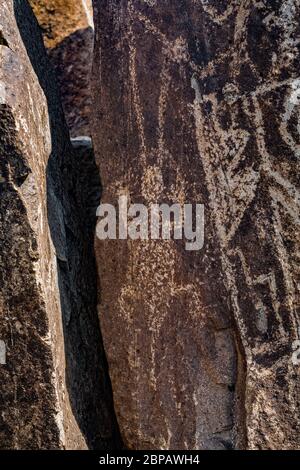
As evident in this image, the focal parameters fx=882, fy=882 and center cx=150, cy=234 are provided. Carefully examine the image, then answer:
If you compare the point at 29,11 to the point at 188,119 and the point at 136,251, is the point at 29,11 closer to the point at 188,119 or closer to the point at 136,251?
the point at 188,119

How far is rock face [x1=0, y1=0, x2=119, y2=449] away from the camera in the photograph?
2.12m

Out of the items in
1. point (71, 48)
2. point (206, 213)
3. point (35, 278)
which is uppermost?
point (71, 48)

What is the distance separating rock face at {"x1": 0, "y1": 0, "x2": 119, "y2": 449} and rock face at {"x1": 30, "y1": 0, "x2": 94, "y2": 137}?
0.46m

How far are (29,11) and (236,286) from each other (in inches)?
38.5

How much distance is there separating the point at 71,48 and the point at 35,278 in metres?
1.08

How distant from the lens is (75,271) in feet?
8.02

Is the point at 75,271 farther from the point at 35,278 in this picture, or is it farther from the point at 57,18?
the point at 57,18

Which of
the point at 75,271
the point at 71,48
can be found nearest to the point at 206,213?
the point at 75,271

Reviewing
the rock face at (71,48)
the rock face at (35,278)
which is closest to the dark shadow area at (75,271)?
the rock face at (35,278)

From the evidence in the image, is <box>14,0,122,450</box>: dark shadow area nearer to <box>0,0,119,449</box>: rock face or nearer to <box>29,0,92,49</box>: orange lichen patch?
<box>0,0,119,449</box>: rock face

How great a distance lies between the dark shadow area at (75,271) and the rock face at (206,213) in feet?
0.32

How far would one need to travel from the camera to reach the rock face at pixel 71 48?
9.58ft

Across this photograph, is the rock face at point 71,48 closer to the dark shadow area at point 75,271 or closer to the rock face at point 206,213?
the dark shadow area at point 75,271
